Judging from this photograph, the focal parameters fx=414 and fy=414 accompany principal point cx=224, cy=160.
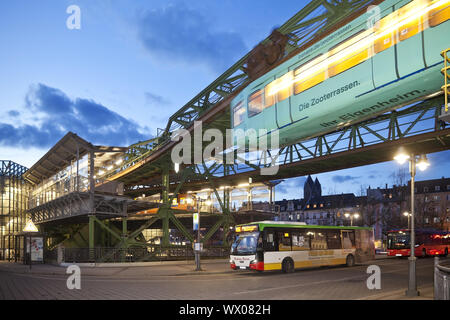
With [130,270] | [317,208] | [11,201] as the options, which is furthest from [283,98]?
[317,208]

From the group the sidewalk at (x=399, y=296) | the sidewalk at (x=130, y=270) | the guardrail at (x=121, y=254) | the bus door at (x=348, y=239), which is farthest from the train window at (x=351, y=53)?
the guardrail at (x=121, y=254)

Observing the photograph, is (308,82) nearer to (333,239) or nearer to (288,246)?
(288,246)

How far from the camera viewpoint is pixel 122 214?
34094 mm

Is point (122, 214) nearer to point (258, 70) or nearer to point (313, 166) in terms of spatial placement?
point (313, 166)

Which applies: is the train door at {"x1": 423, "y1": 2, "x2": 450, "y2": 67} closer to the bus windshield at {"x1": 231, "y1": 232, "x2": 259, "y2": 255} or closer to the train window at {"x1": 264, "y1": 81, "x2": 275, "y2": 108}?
the train window at {"x1": 264, "y1": 81, "x2": 275, "y2": 108}

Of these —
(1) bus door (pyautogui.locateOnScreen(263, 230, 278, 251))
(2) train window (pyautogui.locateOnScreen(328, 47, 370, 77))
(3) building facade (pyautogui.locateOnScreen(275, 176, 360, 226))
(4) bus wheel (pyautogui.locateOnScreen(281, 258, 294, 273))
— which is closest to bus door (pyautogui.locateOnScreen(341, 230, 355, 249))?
(4) bus wheel (pyautogui.locateOnScreen(281, 258, 294, 273))

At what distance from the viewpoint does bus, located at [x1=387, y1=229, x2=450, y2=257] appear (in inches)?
1677

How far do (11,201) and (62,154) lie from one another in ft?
81.3

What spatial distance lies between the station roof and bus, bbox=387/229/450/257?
29413 millimetres

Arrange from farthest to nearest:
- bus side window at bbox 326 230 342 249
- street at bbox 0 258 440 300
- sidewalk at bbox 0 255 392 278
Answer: bus side window at bbox 326 230 342 249, sidewalk at bbox 0 255 392 278, street at bbox 0 258 440 300

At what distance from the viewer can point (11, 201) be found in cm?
5891

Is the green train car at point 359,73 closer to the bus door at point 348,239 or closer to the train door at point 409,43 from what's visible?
the train door at point 409,43
